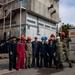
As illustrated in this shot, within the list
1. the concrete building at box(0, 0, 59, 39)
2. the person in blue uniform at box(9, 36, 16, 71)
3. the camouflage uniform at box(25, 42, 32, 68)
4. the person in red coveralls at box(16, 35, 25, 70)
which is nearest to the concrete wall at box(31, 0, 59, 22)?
the concrete building at box(0, 0, 59, 39)

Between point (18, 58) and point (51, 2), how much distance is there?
110ft

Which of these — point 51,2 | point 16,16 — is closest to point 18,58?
point 16,16

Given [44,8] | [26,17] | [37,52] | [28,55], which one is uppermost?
[44,8]

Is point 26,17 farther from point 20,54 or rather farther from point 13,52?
point 13,52

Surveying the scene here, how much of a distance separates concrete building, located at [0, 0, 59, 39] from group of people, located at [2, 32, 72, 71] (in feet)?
70.4

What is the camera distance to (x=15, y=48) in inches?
377

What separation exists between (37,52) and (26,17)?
22.5 meters

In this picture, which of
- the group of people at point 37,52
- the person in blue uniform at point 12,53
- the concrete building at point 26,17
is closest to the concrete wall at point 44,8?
the concrete building at point 26,17

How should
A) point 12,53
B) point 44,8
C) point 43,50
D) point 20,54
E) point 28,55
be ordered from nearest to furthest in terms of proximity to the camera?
1. point 12,53
2. point 20,54
3. point 28,55
4. point 43,50
5. point 44,8

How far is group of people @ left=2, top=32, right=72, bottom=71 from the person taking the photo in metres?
9.61

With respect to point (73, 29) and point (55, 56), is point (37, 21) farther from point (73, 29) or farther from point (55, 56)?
point (55, 56)

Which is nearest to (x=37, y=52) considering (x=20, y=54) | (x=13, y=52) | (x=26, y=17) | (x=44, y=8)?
(x=20, y=54)

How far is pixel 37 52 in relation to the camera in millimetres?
10586

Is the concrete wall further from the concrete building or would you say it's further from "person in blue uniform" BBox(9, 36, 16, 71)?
"person in blue uniform" BBox(9, 36, 16, 71)
